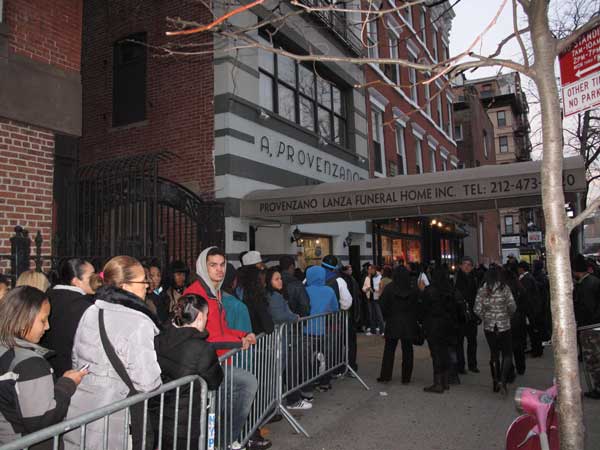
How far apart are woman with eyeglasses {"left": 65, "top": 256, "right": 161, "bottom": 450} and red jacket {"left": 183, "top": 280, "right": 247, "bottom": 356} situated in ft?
3.69

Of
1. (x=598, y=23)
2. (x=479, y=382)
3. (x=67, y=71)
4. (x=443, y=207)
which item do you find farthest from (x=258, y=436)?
(x=443, y=207)

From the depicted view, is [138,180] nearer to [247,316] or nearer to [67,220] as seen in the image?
[67,220]

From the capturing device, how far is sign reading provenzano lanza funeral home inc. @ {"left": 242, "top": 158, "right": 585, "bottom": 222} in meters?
8.45

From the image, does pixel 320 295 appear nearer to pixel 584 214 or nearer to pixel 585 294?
pixel 585 294

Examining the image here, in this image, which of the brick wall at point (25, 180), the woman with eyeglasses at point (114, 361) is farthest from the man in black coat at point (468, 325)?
the brick wall at point (25, 180)

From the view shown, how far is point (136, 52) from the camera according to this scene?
40.7ft

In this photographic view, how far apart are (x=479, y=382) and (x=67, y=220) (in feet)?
22.0

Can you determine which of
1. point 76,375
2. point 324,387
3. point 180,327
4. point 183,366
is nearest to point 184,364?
point 183,366

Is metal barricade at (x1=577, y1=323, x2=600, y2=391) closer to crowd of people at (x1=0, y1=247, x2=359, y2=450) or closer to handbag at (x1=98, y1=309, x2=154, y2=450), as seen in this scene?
crowd of people at (x1=0, y1=247, x2=359, y2=450)

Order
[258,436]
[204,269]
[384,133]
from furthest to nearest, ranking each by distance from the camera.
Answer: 1. [384,133]
2. [258,436]
3. [204,269]

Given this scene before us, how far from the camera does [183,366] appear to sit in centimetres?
347

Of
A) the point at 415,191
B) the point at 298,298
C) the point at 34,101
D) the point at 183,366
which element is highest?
the point at 34,101

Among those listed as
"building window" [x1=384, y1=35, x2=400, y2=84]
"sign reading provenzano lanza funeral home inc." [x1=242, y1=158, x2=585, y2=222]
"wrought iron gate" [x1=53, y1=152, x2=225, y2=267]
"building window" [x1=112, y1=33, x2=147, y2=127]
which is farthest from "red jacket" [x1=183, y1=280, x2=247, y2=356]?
"building window" [x1=384, y1=35, x2=400, y2=84]

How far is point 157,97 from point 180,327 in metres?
9.29
